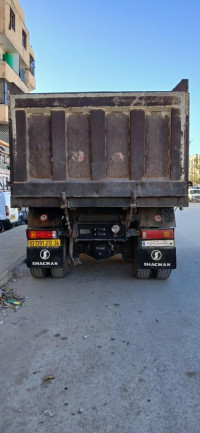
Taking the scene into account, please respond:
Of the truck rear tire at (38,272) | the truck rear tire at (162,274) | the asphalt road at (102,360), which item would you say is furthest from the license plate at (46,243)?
the truck rear tire at (162,274)

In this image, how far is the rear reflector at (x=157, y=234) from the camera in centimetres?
590

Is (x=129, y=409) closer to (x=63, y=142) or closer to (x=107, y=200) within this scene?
(x=107, y=200)

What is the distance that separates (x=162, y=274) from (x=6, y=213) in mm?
8102

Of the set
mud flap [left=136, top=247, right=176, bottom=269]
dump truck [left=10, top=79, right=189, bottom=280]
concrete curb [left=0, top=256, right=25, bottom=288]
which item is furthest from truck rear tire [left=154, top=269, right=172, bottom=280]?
concrete curb [left=0, top=256, right=25, bottom=288]

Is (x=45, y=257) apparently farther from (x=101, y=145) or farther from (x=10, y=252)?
(x=10, y=252)

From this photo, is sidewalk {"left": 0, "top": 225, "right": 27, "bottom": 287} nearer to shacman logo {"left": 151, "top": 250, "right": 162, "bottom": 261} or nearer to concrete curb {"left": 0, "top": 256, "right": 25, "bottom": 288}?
concrete curb {"left": 0, "top": 256, "right": 25, "bottom": 288}

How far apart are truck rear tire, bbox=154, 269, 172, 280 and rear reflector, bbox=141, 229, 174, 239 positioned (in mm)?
717

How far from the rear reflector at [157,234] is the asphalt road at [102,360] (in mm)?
871

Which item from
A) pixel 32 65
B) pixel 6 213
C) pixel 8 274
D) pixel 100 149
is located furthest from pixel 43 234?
pixel 32 65

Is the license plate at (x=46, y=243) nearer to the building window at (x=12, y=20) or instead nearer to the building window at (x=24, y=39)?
the building window at (x=12, y=20)

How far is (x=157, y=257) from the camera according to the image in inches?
235

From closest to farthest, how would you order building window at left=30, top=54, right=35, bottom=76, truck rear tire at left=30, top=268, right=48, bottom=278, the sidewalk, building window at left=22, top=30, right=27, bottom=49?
truck rear tire at left=30, top=268, right=48, bottom=278 → the sidewalk → building window at left=22, top=30, right=27, bottom=49 → building window at left=30, top=54, right=35, bottom=76

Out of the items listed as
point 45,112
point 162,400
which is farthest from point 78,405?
point 45,112

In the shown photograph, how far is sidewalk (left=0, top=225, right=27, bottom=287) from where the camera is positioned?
657 centimetres
